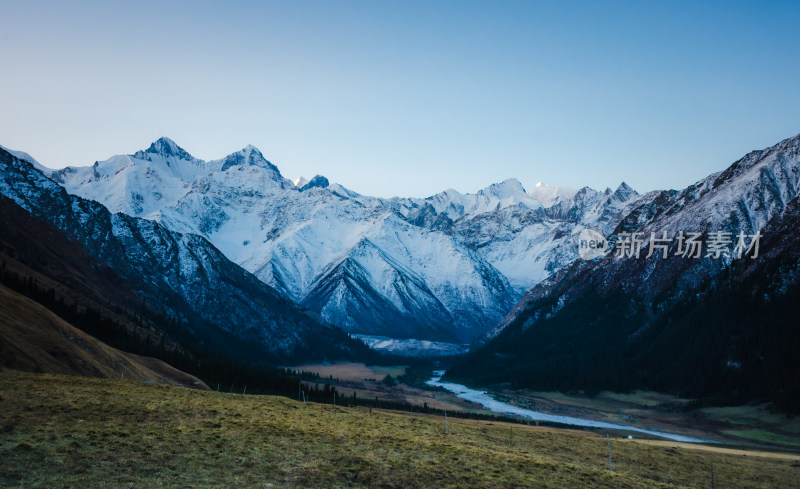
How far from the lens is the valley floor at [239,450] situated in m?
41.1

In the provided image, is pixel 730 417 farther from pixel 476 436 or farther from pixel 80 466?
pixel 80 466

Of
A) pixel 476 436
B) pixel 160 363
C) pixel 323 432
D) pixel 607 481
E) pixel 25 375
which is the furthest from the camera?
pixel 160 363

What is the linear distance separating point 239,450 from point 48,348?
5043cm

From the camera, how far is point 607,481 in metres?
54.4

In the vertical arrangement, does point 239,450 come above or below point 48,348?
below

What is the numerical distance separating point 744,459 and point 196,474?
90.3 meters

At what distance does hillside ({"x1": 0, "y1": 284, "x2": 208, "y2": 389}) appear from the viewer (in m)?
75.5

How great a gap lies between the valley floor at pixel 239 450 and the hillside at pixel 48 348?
9956 mm

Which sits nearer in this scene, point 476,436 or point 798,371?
point 476,436

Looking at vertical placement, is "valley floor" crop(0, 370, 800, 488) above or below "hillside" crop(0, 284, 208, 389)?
below

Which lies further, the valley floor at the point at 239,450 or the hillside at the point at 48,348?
the hillside at the point at 48,348

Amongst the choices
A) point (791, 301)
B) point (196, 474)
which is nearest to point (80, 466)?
point (196, 474)

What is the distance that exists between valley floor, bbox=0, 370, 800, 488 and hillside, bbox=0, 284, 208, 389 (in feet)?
32.7

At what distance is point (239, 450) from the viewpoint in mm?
48719
